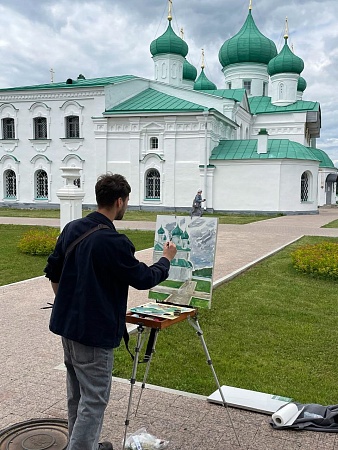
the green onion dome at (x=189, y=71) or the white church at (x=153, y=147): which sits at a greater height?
the green onion dome at (x=189, y=71)

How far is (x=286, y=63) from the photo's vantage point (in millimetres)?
35969

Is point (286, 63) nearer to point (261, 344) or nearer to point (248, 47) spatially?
point (248, 47)

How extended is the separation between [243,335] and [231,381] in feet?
4.94

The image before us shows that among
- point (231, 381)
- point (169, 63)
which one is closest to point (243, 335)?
point (231, 381)

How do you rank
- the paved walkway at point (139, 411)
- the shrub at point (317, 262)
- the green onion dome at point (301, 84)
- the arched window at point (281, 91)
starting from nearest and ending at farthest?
the paved walkway at point (139, 411) → the shrub at point (317, 262) → the arched window at point (281, 91) → the green onion dome at point (301, 84)

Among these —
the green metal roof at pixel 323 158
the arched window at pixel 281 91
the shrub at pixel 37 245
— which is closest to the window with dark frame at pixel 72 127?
the arched window at pixel 281 91

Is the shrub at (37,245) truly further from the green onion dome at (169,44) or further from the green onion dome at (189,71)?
the green onion dome at (189,71)

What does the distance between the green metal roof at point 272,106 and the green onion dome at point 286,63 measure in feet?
8.29

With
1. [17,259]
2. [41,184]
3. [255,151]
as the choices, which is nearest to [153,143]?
[255,151]

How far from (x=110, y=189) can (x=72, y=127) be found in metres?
29.3

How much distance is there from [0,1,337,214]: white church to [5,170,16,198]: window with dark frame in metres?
0.07

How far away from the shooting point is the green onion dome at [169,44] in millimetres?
34156

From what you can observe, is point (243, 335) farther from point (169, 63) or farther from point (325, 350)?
point (169, 63)

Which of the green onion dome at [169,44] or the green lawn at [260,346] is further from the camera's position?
the green onion dome at [169,44]
